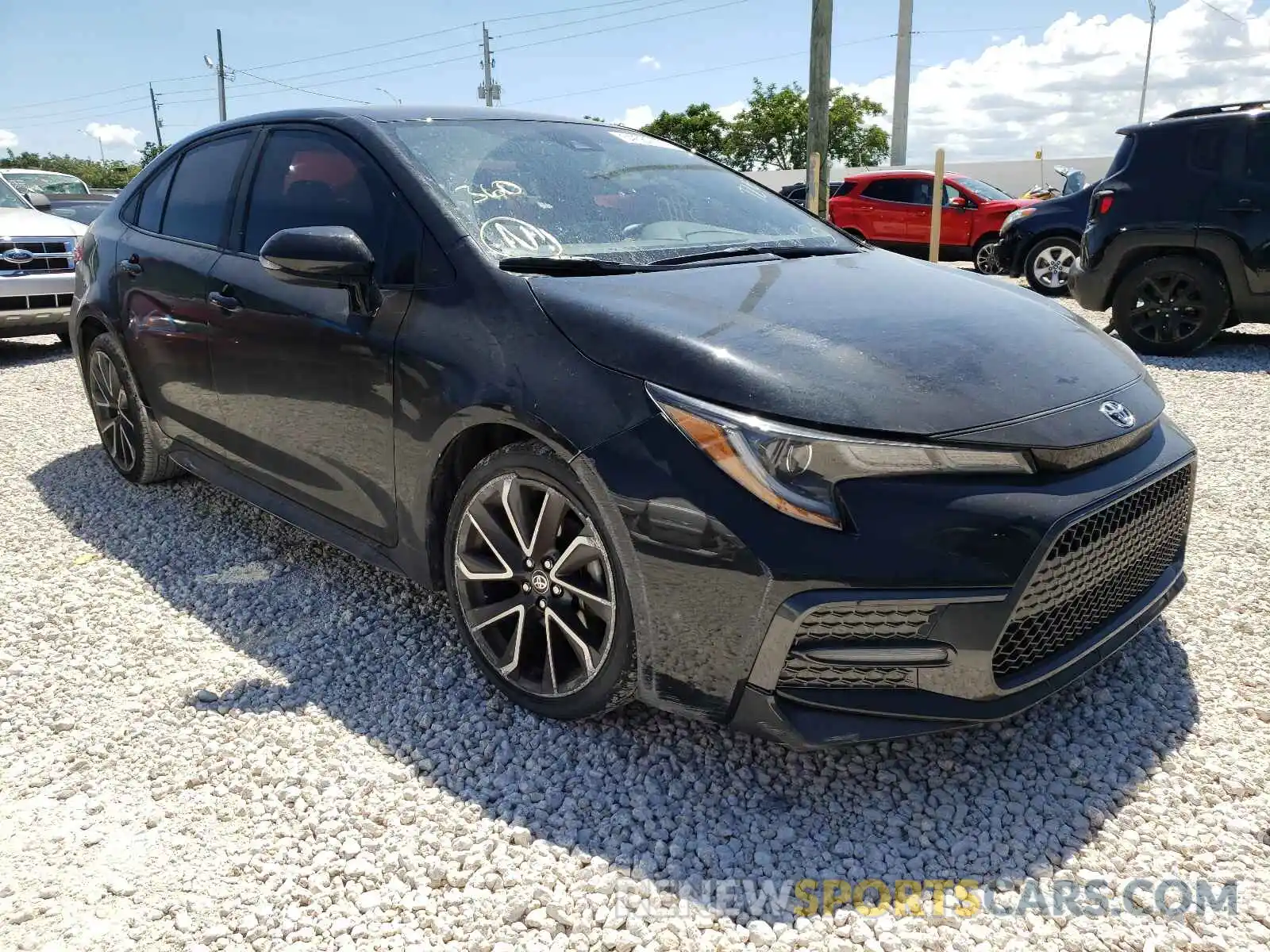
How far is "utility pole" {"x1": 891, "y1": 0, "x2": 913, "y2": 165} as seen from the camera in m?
32.0

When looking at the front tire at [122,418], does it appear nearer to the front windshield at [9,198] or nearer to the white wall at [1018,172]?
the front windshield at [9,198]

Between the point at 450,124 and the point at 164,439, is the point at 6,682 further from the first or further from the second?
the point at 450,124


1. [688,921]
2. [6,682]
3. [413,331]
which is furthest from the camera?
[6,682]

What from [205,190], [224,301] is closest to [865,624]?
[224,301]

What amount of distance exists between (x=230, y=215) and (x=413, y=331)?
55.3 inches

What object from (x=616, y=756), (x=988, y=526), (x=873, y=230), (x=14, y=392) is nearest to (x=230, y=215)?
(x=616, y=756)

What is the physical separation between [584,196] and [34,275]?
711cm

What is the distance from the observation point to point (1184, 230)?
7.59 meters

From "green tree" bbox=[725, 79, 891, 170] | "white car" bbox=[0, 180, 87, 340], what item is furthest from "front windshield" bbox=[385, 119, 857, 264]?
"green tree" bbox=[725, 79, 891, 170]

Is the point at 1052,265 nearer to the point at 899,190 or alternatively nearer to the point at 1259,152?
the point at 899,190

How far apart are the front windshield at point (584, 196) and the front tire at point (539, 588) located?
0.67 m

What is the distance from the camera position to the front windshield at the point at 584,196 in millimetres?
2861

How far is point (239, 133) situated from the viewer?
382 centimetres

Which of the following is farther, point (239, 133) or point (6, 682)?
point (239, 133)
